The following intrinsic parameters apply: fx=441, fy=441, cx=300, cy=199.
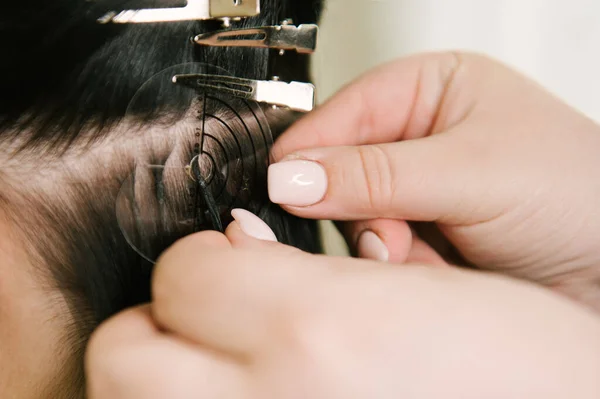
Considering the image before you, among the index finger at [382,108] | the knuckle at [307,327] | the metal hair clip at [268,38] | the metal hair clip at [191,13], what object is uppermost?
the metal hair clip at [191,13]

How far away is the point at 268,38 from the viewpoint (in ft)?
1.78

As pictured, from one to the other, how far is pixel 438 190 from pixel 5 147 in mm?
455

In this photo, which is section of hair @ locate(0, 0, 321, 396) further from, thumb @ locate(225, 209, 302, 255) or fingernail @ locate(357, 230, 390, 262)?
fingernail @ locate(357, 230, 390, 262)

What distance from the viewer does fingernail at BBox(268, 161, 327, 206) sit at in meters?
0.51

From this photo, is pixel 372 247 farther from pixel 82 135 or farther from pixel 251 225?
pixel 82 135

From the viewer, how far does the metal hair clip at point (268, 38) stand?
1.66 feet

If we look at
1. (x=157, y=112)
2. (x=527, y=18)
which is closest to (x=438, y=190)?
(x=157, y=112)

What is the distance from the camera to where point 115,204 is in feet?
1.59

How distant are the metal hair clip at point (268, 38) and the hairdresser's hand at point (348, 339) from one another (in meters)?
0.27

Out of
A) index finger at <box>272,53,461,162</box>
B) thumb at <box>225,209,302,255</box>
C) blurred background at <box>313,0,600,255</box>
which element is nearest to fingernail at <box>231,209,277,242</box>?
thumb at <box>225,209,302,255</box>

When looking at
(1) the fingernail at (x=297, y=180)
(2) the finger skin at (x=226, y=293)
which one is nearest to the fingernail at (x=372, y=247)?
(1) the fingernail at (x=297, y=180)

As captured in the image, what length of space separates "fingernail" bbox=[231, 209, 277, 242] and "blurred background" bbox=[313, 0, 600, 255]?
38 centimetres

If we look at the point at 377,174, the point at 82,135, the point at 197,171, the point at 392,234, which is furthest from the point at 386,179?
the point at 82,135

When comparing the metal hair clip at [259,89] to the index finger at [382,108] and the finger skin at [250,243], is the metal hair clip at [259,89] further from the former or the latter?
the finger skin at [250,243]
